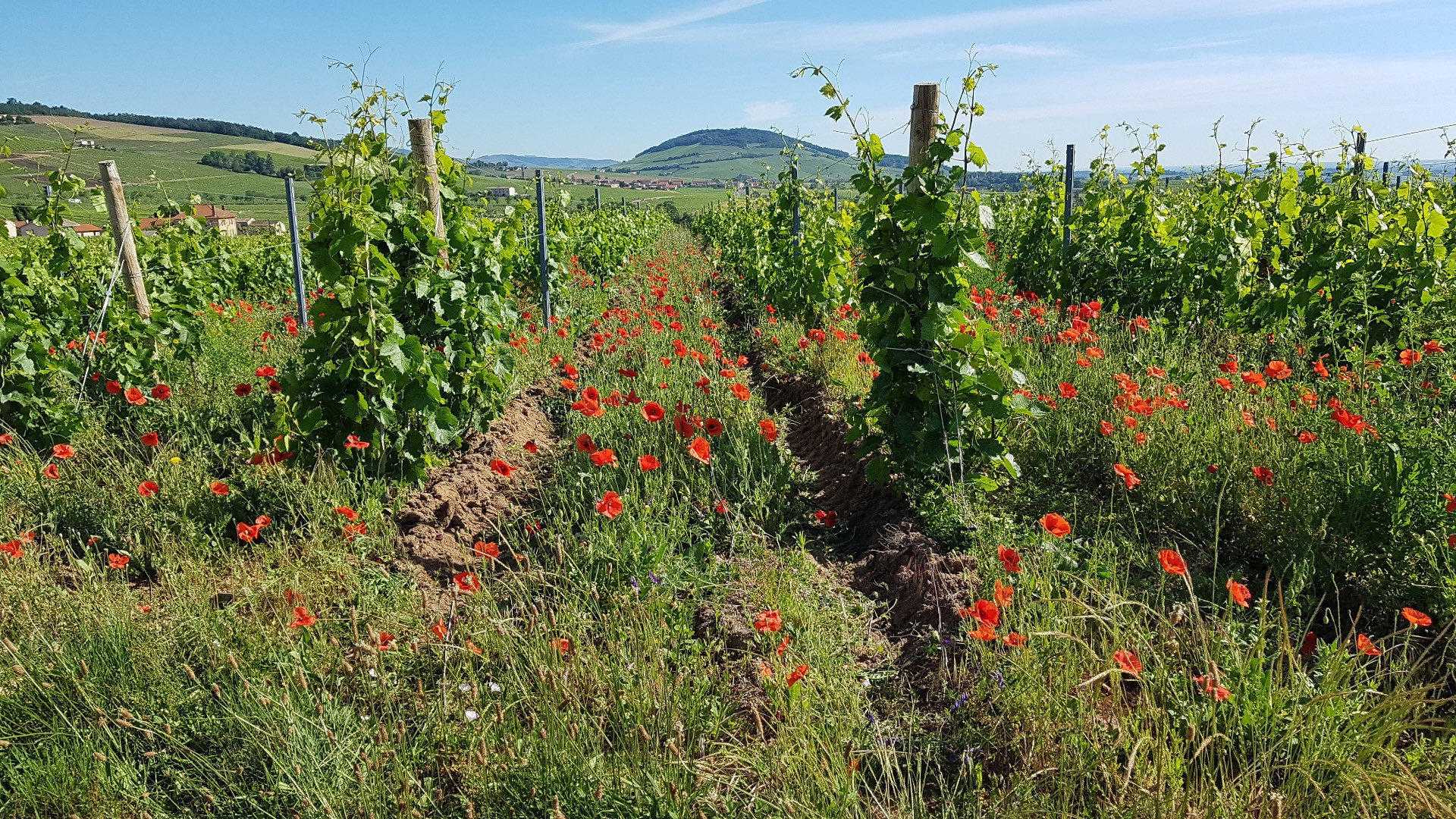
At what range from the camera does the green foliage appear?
19.1ft

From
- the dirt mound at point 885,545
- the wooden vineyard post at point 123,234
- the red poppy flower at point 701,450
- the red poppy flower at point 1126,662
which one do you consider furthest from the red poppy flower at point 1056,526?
the wooden vineyard post at point 123,234

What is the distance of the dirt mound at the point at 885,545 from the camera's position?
3027mm

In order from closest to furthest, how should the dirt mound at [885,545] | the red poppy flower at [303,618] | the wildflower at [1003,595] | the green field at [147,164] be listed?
the wildflower at [1003,595], the red poppy flower at [303,618], the dirt mound at [885,545], the green field at [147,164]

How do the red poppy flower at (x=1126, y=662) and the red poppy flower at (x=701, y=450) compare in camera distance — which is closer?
the red poppy flower at (x=1126, y=662)

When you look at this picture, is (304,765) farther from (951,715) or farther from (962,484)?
(962,484)

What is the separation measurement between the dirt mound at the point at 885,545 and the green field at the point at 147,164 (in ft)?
12.9

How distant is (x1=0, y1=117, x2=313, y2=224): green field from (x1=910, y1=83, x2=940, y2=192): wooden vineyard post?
3934mm

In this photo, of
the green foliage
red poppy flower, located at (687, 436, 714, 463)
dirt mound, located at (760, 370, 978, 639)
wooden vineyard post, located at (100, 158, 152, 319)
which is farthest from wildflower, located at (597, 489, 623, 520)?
wooden vineyard post, located at (100, 158, 152, 319)

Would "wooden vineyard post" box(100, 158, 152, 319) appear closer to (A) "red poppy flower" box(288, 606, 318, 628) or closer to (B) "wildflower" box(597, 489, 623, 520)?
(A) "red poppy flower" box(288, 606, 318, 628)

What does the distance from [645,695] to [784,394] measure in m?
4.62

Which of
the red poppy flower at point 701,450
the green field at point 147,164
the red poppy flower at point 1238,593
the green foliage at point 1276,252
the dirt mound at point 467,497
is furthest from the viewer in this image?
the green foliage at point 1276,252

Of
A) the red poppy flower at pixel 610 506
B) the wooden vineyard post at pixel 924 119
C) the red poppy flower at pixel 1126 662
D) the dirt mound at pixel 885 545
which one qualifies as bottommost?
the dirt mound at pixel 885 545

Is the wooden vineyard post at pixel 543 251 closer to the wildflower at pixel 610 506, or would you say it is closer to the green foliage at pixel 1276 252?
the green foliage at pixel 1276 252

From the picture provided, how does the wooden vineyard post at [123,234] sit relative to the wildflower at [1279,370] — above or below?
above
